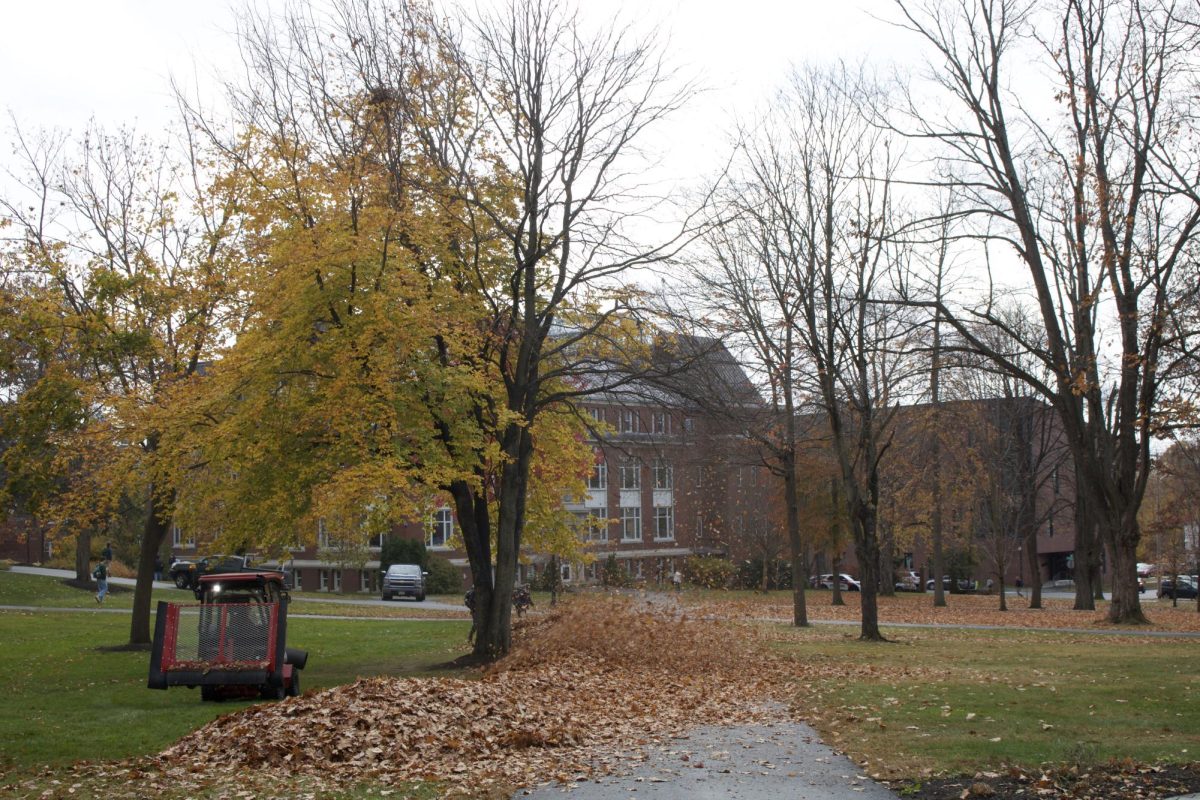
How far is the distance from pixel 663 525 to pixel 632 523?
126 inches

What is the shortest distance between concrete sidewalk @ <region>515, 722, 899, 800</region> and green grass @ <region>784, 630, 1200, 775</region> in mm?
468

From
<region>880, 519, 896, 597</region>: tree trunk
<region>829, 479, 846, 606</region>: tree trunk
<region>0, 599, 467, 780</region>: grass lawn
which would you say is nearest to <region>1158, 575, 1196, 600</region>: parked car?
<region>880, 519, 896, 597</region>: tree trunk

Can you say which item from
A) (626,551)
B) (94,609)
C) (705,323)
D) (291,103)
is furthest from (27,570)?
(705,323)

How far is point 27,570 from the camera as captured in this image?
53.3 m

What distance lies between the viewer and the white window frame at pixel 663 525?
6756 cm

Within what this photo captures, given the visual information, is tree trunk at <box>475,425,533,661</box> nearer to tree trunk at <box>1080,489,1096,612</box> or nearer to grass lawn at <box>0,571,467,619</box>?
grass lawn at <box>0,571,467,619</box>

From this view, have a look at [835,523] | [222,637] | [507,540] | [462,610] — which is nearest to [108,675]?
[222,637]

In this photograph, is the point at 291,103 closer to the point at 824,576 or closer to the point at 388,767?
the point at 388,767

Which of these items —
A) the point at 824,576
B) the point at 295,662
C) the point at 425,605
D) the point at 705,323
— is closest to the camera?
the point at 295,662

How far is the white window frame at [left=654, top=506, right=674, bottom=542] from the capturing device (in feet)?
222

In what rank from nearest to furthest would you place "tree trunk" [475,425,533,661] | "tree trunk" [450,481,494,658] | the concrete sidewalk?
1. the concrete sidewalk
2. "tree trunk" [475,425,533,661]
3. "tree trunk" [450,481,494,658]

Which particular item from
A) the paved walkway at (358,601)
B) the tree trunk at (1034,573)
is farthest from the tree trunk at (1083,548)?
the paved walkway at (358,601)

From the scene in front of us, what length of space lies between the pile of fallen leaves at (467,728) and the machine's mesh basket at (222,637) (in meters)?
2.80

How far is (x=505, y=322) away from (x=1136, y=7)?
13.4 metres
